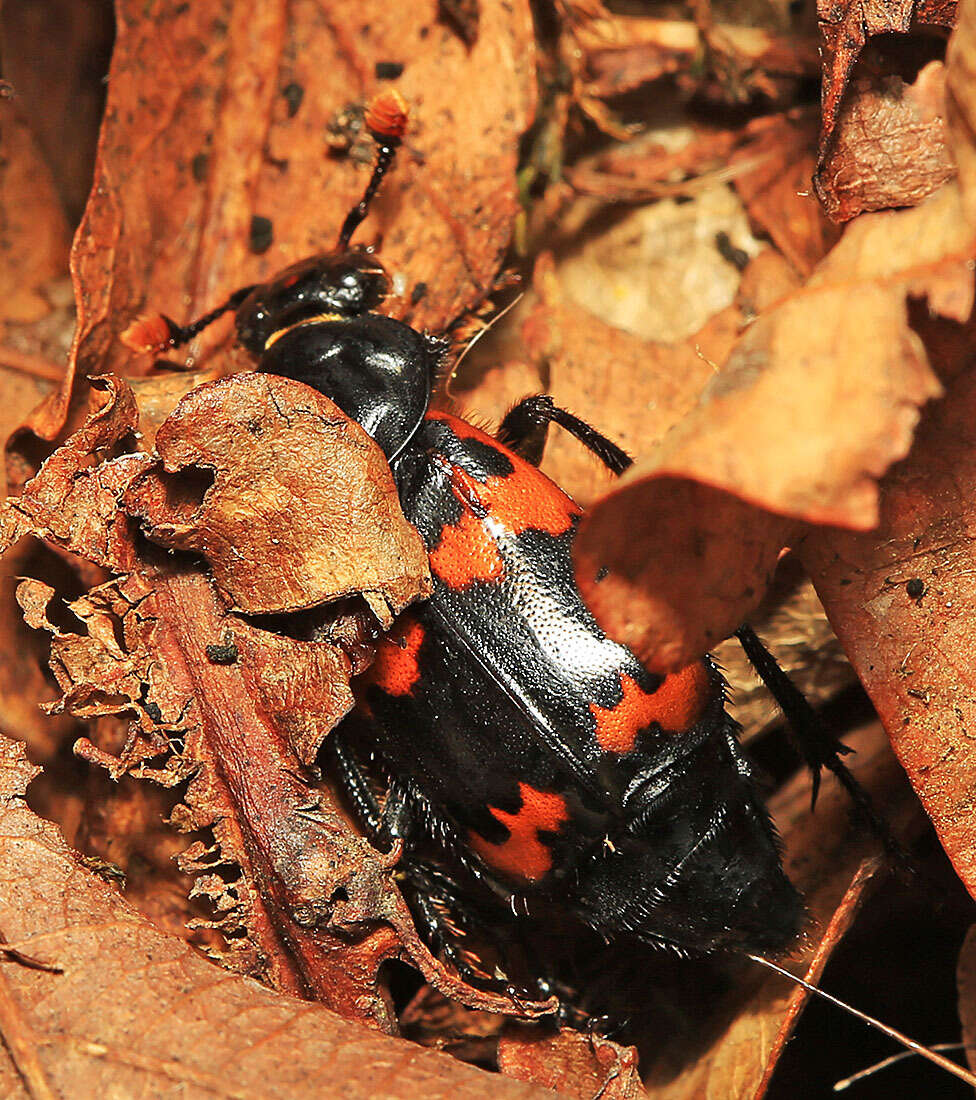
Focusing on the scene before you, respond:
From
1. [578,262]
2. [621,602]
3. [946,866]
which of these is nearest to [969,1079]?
[946,866]

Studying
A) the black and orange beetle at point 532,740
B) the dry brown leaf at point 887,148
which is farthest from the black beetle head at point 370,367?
the dry brown leaf at point 887,148

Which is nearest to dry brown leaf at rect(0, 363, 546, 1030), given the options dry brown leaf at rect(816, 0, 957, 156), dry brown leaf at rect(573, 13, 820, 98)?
dry brown leaf at rect(816, 0, 957, 156)

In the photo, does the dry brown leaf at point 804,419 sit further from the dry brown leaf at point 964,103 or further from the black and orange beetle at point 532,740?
the black and orange beetle at point 532,740

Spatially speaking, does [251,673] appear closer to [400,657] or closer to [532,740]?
[400,657]

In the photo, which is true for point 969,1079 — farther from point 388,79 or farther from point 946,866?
point 388,79

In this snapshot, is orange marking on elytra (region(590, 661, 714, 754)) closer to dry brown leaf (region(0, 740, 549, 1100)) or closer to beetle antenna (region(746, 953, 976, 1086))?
beetle antenna (region(746, 953, 976, 1086))
